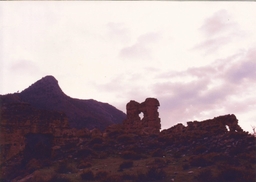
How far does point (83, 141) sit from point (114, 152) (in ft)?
11.2

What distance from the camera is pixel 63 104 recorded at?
55.9m

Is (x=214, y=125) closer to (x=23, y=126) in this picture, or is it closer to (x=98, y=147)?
(x=98, y=147)

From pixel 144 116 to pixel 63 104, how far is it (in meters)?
30.5

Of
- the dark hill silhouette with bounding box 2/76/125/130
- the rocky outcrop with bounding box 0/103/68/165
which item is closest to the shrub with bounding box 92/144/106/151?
the rocky outcrop with bounding box 0/103/68/165

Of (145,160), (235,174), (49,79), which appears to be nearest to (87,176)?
(145,160)

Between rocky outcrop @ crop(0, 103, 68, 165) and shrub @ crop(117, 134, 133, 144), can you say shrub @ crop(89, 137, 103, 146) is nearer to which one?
shrub @ crop(117, 134, 133, 144)

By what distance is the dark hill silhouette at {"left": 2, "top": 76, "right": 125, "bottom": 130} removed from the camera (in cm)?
5288

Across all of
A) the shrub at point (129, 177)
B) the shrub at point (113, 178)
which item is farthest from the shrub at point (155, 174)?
the shrub at point (113, 178)

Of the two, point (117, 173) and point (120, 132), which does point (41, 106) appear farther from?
point (117, 173)

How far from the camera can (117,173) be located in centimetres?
1342

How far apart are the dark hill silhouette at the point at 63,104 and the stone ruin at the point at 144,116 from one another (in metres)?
23.1

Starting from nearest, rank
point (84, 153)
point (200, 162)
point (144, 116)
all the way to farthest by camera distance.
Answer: point (200, 162) → point (84, 153) → point (144, 116)

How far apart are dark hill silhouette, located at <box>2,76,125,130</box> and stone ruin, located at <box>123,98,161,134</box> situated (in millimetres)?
23120

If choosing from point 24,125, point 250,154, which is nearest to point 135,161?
point 250,154
